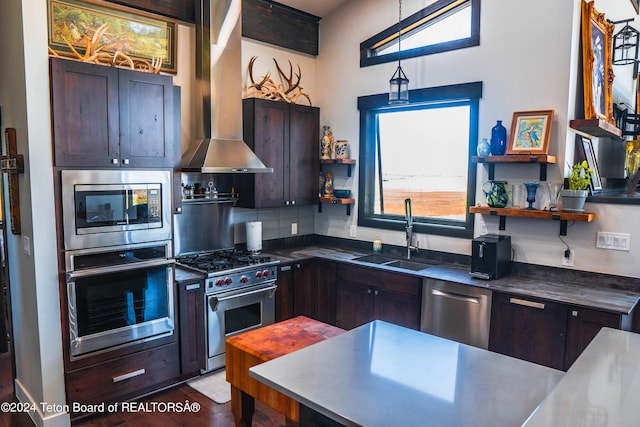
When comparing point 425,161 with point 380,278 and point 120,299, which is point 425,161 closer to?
point 380,278

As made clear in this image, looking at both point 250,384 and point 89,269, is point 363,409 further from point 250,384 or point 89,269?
point 89,269

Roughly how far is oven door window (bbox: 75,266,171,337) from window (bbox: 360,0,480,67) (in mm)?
2947

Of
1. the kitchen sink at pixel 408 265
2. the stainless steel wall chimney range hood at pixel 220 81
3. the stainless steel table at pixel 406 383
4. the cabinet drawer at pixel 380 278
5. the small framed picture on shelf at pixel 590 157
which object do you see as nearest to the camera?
the stainless steel table at pixel 406 383

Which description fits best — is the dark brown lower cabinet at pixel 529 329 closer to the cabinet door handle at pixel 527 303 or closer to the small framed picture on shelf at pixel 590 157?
the cabinet door handle at pixel 527 303

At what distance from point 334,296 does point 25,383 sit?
8.41 ft

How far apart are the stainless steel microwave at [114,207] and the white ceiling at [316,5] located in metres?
2.38

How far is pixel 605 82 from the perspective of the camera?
12.0ft

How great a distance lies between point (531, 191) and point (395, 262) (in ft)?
4.54

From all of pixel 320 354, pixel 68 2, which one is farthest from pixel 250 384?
pixel 68 2

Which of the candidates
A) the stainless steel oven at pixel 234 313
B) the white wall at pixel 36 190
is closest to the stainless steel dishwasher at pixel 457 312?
the stainless steel oven at pixel 234 313

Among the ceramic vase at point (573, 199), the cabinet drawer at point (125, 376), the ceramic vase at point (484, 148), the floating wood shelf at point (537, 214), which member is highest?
the ceramic vase at point (484, 148)

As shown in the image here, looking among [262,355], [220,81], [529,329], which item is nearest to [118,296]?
[262,355]

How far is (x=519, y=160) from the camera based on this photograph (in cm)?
338

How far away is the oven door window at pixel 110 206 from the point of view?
9.59ft
